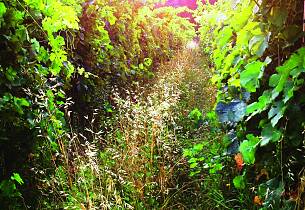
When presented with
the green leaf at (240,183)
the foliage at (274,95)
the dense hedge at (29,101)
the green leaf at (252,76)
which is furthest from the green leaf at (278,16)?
the dense hedge at (29,101)

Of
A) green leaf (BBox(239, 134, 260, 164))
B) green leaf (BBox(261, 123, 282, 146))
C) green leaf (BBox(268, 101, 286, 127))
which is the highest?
green leaf (BBox(268, 101, 286, 127))

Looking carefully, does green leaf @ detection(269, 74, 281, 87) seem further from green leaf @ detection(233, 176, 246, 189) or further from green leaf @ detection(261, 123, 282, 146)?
green leaf @ detection(233, 176, 246, 189)

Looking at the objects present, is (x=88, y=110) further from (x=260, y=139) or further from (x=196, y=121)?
(x=260, y=139)

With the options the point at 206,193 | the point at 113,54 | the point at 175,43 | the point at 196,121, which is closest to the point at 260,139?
the point at 206,193

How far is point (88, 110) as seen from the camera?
4555 millimetres

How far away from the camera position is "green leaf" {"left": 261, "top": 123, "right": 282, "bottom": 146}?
1770 millimetres

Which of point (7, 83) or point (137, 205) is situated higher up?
point (7, 83)

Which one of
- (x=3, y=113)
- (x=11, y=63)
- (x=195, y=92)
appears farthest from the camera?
(x=195, y=92)

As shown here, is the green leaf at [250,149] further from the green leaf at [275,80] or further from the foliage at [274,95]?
the green leaf at [275,80]

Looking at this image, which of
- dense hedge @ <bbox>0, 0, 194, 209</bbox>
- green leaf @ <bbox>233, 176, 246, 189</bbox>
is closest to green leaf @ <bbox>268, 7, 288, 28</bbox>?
green leaf @ <bbox>233, 176, 246, 189</bbox>

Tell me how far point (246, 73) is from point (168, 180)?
1.12 meters

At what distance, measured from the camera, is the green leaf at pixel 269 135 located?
1.77m

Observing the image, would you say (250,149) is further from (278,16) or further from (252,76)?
(278,16)

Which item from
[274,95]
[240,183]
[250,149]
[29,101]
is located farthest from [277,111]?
[29,101]
